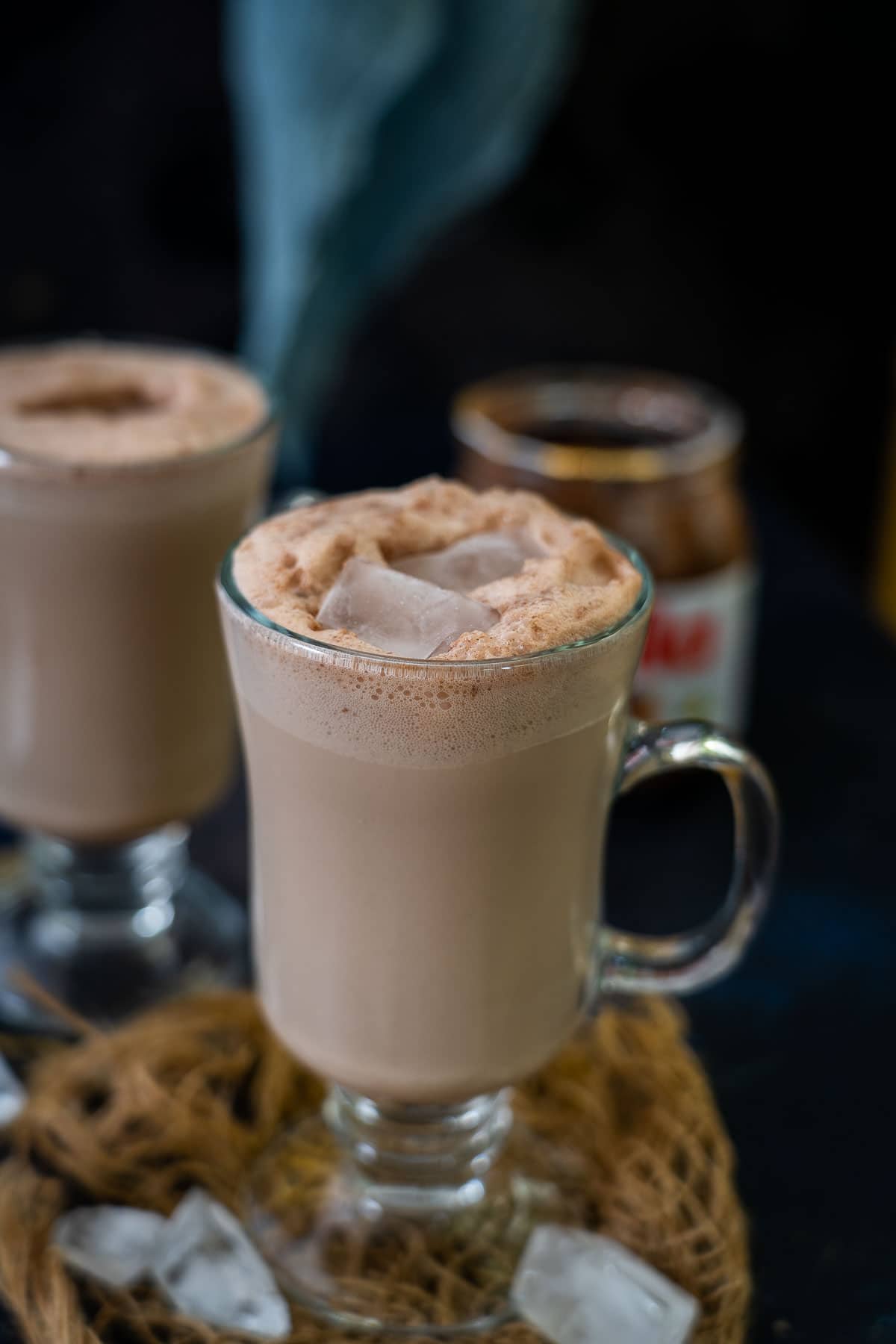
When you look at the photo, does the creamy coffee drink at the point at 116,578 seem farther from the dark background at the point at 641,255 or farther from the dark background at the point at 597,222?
the dark background at the point at 597,222

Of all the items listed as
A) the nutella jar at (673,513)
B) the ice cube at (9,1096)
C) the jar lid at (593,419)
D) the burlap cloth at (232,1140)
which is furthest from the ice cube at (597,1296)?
the jar lid at (593,419)

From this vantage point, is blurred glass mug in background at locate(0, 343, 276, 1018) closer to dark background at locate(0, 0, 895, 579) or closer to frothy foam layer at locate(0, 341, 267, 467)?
frothy foam layer at locate(0, 341, 267, 467)

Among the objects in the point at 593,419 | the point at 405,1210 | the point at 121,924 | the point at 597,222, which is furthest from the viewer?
the point at 597,222

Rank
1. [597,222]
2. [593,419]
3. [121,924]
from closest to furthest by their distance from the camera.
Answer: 1. [121,924]
2. [593,419]
3. [597,222]

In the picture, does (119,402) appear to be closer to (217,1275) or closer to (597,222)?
Answer: (217,1275)

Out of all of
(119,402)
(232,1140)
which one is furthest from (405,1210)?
(119,402)

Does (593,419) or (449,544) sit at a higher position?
(449,544)
